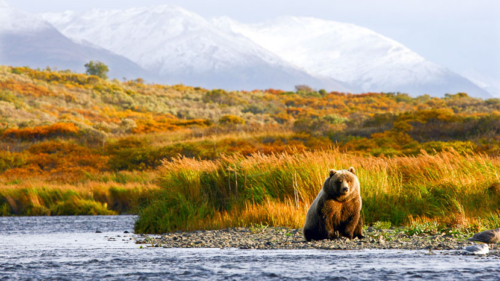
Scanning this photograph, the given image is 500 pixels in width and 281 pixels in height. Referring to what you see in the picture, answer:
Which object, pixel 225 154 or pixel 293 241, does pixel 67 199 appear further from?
pixel 293 241

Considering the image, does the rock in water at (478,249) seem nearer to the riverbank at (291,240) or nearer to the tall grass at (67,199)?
the riverbank at (291,240)

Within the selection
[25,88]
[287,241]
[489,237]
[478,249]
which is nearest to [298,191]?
[287,241]

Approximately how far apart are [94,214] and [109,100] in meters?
47.0

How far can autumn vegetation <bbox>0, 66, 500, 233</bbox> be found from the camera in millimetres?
14445

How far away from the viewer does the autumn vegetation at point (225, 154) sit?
1445cm

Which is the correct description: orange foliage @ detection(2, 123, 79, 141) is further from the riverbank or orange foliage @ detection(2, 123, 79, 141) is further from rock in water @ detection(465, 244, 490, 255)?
rock in water @ detection(465, 244, 490, 255)

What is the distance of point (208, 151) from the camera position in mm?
35188

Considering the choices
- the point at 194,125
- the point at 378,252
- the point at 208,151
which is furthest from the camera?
the point at 194,125

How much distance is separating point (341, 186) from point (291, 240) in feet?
6.95

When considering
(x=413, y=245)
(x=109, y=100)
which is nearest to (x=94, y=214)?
(x=413, y=245)

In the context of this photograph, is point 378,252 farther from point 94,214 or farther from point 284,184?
point 94,214

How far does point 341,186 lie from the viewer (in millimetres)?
9562

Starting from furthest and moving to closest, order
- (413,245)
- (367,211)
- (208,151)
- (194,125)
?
(194,125) → (208,151) → (367,211) → (413,245)

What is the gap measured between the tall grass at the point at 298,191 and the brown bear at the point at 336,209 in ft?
9.27
